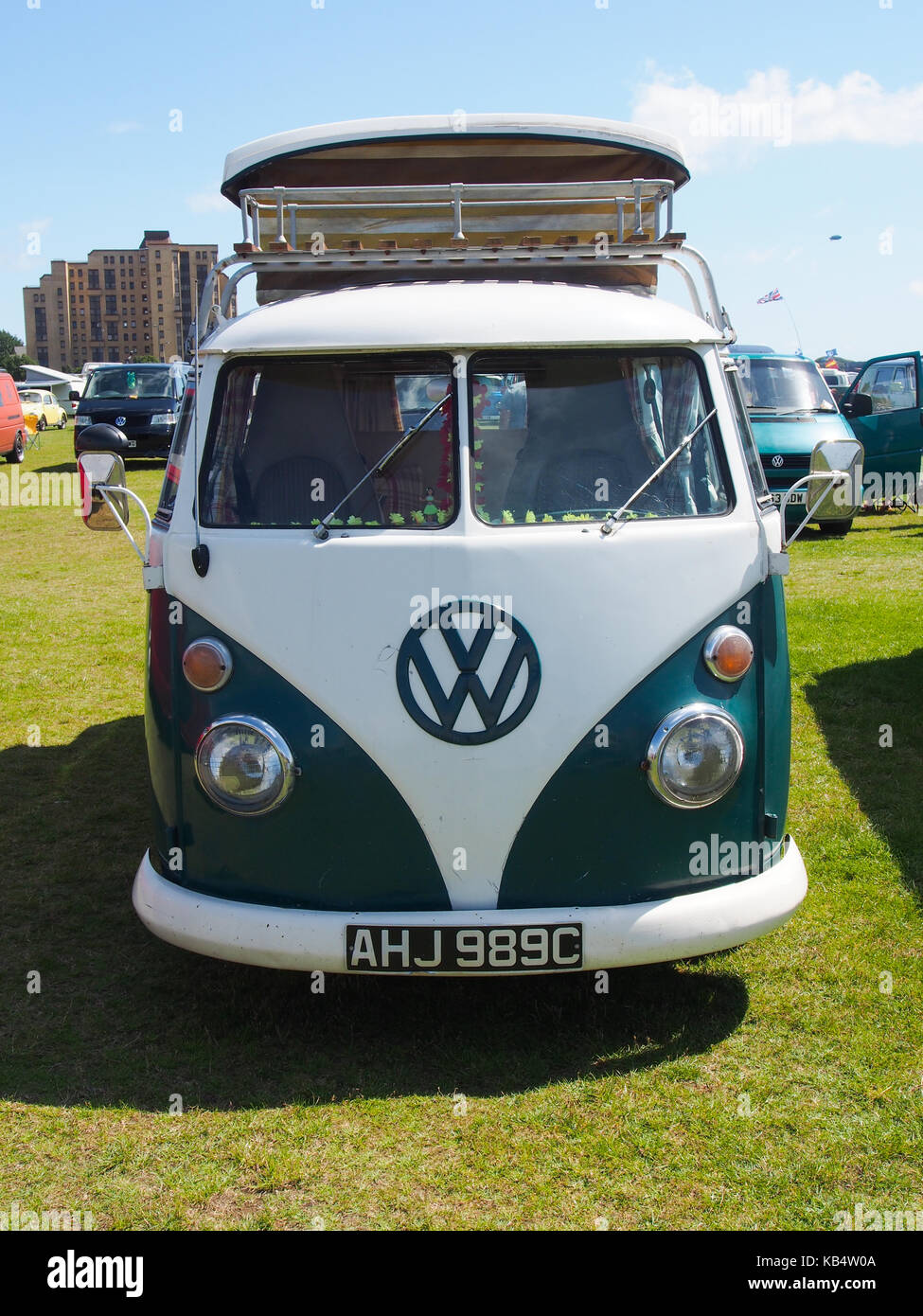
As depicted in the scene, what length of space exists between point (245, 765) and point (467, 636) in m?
0.74

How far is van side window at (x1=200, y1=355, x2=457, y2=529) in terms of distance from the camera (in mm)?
3752

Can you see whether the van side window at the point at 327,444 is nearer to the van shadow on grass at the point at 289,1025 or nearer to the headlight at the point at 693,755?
the headlight at the point at 693,755

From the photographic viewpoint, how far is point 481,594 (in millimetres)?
3492

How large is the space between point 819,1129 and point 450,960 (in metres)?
1.08

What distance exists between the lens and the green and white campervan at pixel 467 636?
348 cm

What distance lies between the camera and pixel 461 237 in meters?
4.13

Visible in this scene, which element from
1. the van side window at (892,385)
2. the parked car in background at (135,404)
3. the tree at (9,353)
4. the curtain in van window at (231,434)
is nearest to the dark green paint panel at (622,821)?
the curtain in van window at (231,434)

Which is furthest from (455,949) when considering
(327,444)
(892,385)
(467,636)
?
(892,385)

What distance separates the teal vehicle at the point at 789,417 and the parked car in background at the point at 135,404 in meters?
11.5

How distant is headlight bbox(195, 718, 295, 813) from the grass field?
76 cm

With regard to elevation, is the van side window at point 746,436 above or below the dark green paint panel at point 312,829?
above

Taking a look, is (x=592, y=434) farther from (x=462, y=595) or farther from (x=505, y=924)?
(x=505, y=924)

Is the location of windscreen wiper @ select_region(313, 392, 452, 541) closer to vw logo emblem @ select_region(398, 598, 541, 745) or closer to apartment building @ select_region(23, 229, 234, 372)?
vw logo emblem @ select_region(398, 598, 541, 745)
